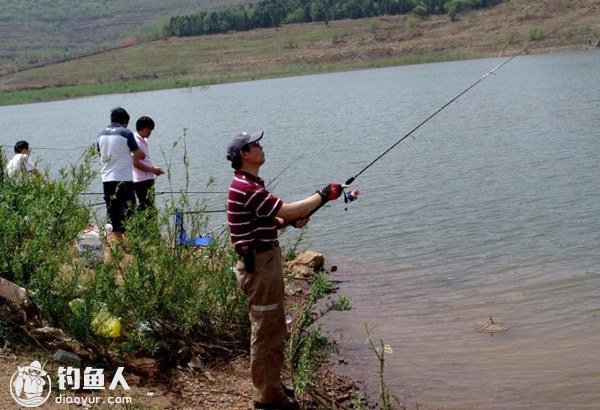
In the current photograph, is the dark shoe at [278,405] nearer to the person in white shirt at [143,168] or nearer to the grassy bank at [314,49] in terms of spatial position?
the person in white shirt at [143,168]

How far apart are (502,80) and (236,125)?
1338 cm

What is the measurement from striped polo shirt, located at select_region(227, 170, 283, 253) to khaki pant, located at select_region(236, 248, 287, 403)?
12cm

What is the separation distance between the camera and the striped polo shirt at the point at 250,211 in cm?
489

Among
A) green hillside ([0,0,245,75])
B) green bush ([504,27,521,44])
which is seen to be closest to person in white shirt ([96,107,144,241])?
green bush ([504,27,521,44])

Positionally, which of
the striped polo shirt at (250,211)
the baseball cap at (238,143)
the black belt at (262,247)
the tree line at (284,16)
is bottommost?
the black belt at (262,247)

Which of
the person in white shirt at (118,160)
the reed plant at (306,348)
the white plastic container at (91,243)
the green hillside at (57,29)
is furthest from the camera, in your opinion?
the green hillside at (57,29)

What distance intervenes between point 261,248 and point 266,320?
0.44 metres

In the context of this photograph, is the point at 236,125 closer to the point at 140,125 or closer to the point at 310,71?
the point at 140,125

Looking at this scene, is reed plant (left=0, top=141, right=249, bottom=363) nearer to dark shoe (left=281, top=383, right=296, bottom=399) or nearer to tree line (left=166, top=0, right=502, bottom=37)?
dark shoe (left=281, top=383, right=296, bottom=399)

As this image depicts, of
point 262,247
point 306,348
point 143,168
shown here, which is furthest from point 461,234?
point 262,247

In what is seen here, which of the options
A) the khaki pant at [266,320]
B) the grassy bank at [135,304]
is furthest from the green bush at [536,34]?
the khaki pant at [266,320]

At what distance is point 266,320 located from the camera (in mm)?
5082

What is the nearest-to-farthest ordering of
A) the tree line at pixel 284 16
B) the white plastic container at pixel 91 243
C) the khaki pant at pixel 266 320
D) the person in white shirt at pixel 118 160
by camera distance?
the khaki pant at pixel 266 320
the white plastic container at pixel 91 243
the person in white shirt at pixel 118 160
the tree line at pixel 284 16

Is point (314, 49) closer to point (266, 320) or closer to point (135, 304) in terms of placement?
point (135, 304)
